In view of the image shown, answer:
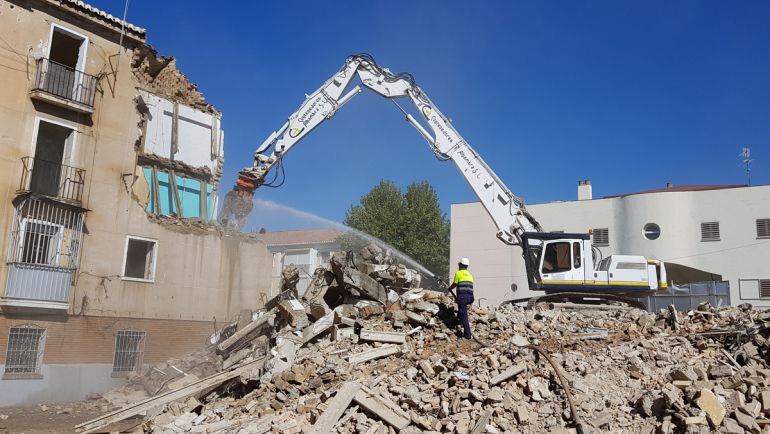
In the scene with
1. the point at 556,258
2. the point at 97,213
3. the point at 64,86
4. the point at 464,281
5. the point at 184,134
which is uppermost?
the point at 64,86

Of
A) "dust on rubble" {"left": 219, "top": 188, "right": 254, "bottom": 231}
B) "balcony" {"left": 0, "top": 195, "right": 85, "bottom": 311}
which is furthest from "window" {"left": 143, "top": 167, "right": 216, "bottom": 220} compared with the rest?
"balcony" {"left": 0, "top": 195, "right": 85, "bottom": 311}

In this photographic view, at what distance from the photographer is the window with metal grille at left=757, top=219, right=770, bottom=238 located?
2972 centimetres

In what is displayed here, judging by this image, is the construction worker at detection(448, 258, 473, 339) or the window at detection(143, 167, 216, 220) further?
the window at detection(143, 167, 216, 220)

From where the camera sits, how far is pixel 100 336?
18.0 metres

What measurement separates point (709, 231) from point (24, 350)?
1167 inches

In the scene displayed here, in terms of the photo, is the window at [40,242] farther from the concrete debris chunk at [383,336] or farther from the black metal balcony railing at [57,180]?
the concrete debris chunk at [383,336]

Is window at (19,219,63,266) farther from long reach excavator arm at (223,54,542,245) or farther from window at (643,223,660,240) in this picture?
window at (643,223,660,240)

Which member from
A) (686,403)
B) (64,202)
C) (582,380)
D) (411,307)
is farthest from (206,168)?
(686,403)


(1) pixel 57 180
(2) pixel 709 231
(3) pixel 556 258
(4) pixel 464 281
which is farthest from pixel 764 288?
(1) pixel 57 180

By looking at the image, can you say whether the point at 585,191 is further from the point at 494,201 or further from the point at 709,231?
the point at 494,201

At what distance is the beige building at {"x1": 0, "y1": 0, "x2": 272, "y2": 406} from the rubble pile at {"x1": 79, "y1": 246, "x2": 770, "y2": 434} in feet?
21.8

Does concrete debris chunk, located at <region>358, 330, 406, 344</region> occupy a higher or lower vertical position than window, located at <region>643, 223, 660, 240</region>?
lower

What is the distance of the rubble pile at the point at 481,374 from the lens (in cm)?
891

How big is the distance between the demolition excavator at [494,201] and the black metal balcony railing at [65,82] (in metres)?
5.13
